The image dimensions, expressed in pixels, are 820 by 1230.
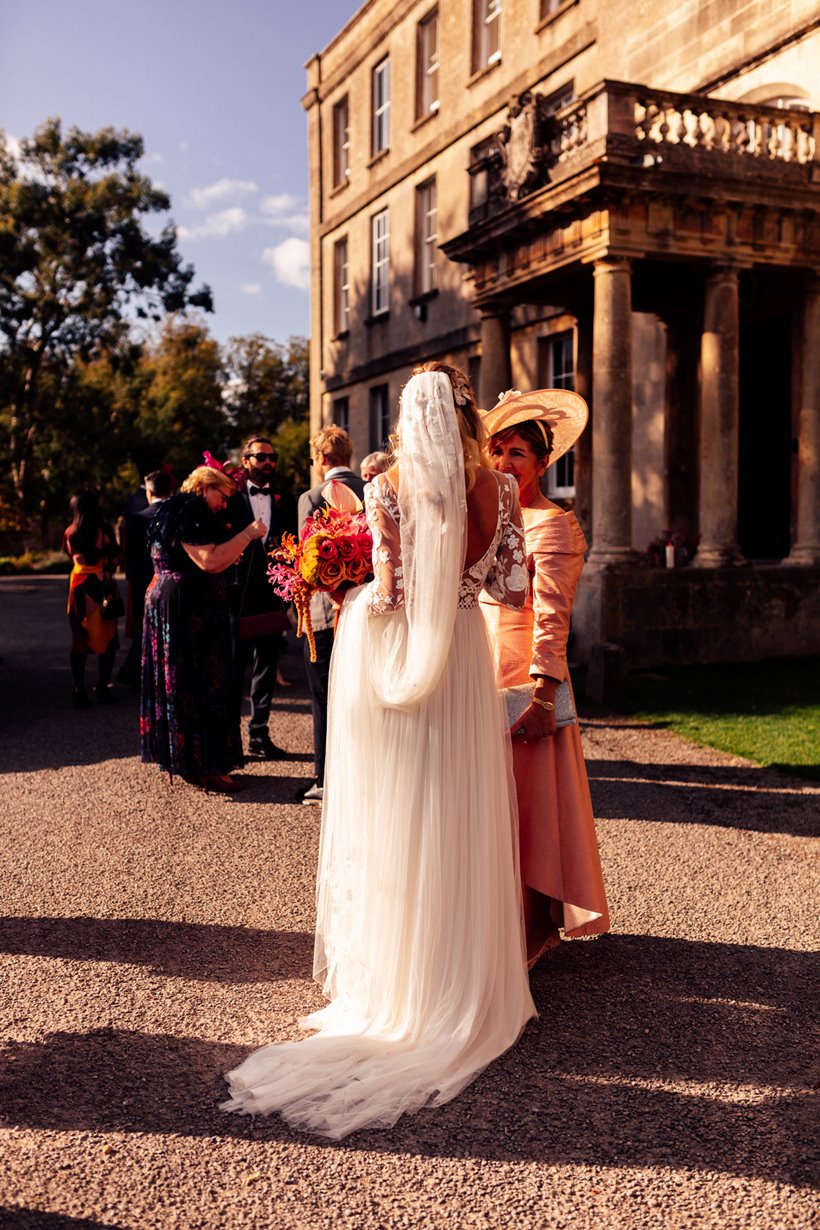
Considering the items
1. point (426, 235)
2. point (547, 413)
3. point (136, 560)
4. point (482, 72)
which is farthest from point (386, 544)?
point (426, 235)

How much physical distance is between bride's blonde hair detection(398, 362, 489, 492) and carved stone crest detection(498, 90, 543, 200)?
10.6 metres

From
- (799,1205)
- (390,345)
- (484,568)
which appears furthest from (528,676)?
(390,345)

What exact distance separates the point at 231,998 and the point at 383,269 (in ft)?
75.1

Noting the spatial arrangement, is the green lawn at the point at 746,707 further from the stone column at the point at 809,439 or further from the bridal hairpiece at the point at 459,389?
the bridal hairpiece at the point at 459,389

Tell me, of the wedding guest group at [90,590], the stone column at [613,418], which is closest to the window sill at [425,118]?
the stone column at [613,418]

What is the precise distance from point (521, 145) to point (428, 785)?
11.6m

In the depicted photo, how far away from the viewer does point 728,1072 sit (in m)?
3.34

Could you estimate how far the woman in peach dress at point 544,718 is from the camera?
159 inches

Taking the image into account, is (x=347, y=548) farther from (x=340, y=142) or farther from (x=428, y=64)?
(x=340, y=142)

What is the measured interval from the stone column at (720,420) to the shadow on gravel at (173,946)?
932 centimetres

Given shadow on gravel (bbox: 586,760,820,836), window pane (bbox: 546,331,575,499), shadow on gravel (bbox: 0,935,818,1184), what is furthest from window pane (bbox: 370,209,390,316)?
shadow on gravel (bbox: 0,935,818,1184)

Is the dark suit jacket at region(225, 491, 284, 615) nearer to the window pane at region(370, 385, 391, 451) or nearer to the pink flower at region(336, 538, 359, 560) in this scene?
the pink flower at region(336, 538, 359, 560)

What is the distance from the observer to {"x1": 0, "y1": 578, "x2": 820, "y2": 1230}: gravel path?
267 centimetres

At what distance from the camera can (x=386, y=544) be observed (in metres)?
3.61
